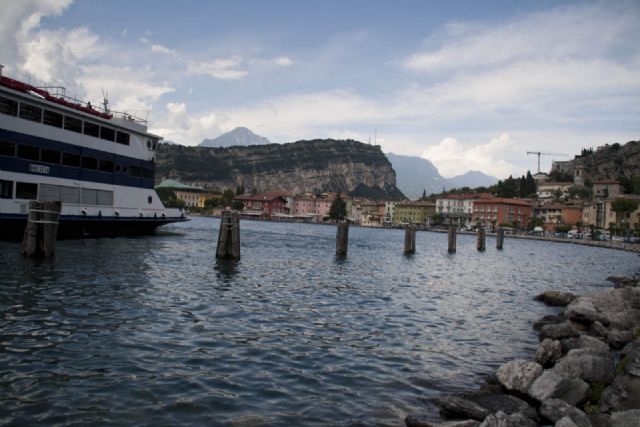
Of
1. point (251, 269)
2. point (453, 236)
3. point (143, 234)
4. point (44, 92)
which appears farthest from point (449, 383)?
point (453, 236)

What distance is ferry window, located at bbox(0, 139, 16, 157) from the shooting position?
31500 mm

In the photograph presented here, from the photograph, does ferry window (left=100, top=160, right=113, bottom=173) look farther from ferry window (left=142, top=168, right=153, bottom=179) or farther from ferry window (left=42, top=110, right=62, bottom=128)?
ferry window (left=42, top=110, right=62, bottom=128)

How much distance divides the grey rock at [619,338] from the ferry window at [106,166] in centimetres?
3558

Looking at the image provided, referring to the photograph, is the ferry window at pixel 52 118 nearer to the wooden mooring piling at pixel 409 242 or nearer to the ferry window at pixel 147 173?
the ferry window at pixel 147 173

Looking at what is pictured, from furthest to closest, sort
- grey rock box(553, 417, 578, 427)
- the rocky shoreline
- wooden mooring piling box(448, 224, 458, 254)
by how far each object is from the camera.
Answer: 1. wooden mooring piling box(448, 224, 458, 254)
2. the rocky shoreline
3. grey rock box(553, 417, 578, 427)

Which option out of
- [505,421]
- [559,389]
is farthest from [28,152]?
[505,421]

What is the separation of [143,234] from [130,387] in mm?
41407

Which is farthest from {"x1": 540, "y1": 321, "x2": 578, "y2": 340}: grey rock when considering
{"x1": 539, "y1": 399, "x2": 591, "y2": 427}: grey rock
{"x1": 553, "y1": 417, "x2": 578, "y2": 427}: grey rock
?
{"x1": 553, "y1": 417, "x2": 578, "y2": 427}: grey rock

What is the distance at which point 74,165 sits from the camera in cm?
3659

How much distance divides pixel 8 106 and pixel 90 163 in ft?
24.0

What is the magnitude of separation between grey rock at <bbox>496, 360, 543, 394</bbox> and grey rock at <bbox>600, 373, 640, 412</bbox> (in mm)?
1298

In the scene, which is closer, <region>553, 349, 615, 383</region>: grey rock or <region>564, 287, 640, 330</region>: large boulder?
<region>553, 349, 615, 383</region>: grey rock

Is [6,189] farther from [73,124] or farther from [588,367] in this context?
[588,367]

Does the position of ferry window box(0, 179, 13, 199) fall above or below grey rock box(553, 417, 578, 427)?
above
